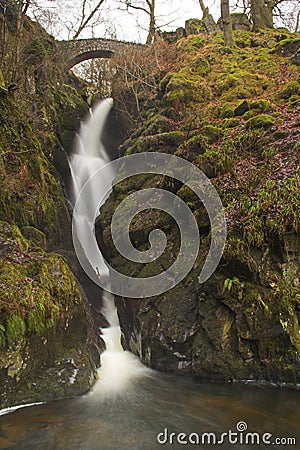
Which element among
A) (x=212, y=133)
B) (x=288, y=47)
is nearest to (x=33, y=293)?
(x=212, y=133)

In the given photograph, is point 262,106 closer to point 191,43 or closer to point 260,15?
point 191,43

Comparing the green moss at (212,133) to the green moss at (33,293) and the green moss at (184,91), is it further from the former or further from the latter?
the green moss at (33,293)

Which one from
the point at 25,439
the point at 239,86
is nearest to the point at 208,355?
the point at 25,439

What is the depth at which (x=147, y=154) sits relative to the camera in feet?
35.0

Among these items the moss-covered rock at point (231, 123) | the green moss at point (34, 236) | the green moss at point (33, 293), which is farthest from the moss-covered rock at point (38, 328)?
the moss-covered rock at point (231, 123)

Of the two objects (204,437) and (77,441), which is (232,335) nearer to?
(204,437)

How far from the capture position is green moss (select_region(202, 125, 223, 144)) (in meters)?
9.46

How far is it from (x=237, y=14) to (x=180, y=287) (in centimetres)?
1567

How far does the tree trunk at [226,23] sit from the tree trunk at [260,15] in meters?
2.50

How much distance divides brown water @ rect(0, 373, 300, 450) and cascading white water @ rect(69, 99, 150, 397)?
682 mm

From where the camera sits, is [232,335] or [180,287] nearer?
[232,335]

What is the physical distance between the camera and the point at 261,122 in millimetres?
9023

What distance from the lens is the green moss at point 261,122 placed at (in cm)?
894

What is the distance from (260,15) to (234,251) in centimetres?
1515
